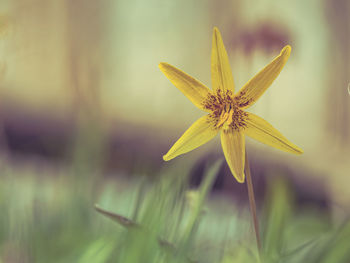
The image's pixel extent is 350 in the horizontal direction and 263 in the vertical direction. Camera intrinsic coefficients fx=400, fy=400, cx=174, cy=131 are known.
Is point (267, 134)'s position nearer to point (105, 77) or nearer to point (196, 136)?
point (196, 136)

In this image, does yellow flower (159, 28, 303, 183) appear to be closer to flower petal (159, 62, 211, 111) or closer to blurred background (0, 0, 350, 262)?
flower petal (159, 62, 211, 111)

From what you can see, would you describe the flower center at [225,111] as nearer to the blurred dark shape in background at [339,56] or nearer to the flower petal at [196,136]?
the flower petal at [196,136]

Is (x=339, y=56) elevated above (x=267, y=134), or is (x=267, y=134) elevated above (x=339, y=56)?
(x=339, y=56)

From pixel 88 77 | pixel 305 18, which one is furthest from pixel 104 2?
pixel 88 77

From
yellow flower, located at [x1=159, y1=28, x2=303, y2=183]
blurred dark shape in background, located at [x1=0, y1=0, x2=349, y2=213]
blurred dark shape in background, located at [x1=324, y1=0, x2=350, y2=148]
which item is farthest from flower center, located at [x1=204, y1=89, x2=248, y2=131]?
blurred dark shape in background, located at [x1=324, y1=0, x2=350, y2=148]

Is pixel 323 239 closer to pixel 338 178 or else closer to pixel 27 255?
pixel 27 255

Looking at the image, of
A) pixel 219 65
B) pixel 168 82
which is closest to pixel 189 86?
pixel 219 65
